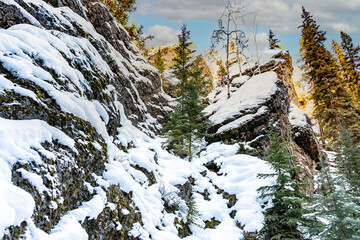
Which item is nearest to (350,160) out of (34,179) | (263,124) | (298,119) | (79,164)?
(263,124)

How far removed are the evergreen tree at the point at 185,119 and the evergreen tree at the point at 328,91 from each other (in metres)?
13.2

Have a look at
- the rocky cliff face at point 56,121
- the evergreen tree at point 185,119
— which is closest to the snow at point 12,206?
the rocky cliff face at point 56,121

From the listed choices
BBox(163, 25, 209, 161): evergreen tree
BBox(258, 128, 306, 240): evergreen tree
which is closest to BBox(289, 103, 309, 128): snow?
BBox(163, 25, 209, 161): evergreen tree

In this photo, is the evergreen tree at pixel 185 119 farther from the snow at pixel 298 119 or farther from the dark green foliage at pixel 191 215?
the snow at pixel 298 119

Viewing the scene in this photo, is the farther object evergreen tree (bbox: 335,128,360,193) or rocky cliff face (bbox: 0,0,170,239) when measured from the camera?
evergreen tree (bbox: 335,128,360,193)

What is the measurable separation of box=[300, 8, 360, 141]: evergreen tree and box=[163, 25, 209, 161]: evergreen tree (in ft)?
43.4

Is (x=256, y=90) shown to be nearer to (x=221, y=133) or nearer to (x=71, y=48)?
(x=221, y=133)

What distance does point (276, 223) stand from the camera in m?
6.68

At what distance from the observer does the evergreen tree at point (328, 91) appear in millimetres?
19188

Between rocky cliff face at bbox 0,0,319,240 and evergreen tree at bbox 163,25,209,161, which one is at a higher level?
evergreen tree at bbox 163,25,209,161

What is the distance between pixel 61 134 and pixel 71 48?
4.24 metres

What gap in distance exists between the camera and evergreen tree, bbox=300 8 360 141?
19.2 m

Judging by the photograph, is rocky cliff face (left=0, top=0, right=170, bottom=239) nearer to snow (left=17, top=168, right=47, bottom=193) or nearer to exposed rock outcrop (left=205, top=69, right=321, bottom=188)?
snow (left=17, top=168, right=47, bottom=193)

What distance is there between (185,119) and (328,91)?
16557 millimetres
